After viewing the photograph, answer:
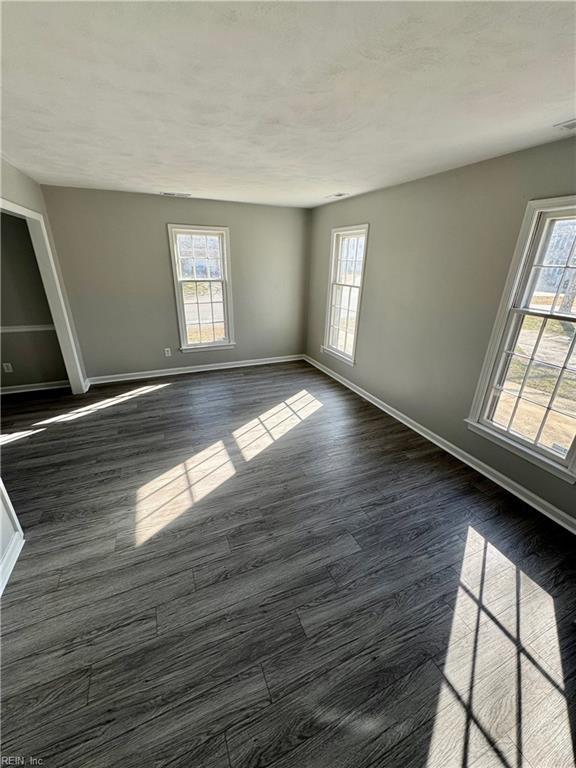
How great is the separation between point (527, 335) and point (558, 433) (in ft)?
2.51

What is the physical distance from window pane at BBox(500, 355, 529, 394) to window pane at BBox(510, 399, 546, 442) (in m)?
0.13

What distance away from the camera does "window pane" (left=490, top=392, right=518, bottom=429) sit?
2.48 meters

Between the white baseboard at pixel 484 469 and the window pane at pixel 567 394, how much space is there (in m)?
0.71

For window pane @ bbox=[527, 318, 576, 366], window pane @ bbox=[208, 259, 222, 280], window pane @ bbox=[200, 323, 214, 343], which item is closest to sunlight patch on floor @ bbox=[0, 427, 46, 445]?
window pane @ bbox=[200, 323, 214, 343]

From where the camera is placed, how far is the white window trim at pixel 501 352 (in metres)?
2.05

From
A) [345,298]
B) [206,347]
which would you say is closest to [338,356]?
[345,298]

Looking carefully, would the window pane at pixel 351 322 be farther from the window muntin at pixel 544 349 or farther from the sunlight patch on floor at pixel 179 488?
the sunlight patch on floor at pixel 179 488

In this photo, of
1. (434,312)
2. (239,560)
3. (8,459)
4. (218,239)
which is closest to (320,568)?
(239,560)

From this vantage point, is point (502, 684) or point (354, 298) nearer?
point (502, 684)

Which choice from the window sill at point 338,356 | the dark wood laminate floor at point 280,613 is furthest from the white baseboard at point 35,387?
the window sill at point 338,356

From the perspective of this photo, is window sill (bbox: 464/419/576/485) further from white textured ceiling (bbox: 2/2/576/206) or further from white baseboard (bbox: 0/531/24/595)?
white baseboard (bbox: 0/531/24/595)

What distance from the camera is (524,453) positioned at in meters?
2.35

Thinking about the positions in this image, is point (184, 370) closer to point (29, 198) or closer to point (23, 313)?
point (23, 313)

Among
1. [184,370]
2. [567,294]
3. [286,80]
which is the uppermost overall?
[286,80]
